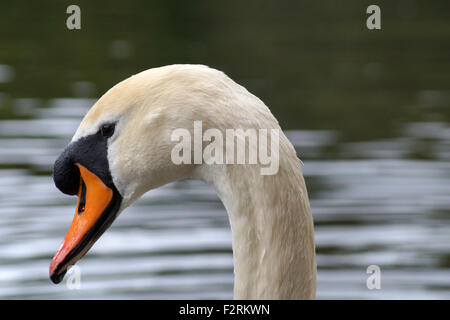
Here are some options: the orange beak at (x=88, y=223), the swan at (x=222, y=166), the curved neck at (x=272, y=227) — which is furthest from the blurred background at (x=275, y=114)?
the curved neck at (x=272, y=227)

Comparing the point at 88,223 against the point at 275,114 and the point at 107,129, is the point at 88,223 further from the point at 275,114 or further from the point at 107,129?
the point at 275,114

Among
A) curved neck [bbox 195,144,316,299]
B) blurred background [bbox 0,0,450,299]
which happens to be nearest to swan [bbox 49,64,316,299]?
curved neck [bbox 195,144,316,299]

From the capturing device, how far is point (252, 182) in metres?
2.44

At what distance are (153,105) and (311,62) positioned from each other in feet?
38.7

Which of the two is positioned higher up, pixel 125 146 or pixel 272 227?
pixel 125 146

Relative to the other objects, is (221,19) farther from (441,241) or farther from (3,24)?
(441,241)

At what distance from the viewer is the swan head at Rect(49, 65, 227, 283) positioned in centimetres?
252

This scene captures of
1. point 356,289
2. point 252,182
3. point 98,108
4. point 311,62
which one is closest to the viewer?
point 252,182

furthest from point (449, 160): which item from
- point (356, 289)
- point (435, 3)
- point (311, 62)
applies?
point (435, 3)

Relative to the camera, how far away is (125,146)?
8.71 feet

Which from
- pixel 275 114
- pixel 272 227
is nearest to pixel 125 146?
pixel 272 227

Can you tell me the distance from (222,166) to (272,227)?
7.5 inches

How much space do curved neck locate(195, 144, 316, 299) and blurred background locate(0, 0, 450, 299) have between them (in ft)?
A: 13.9

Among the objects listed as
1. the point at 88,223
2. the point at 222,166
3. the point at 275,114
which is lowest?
the point at 88,223
